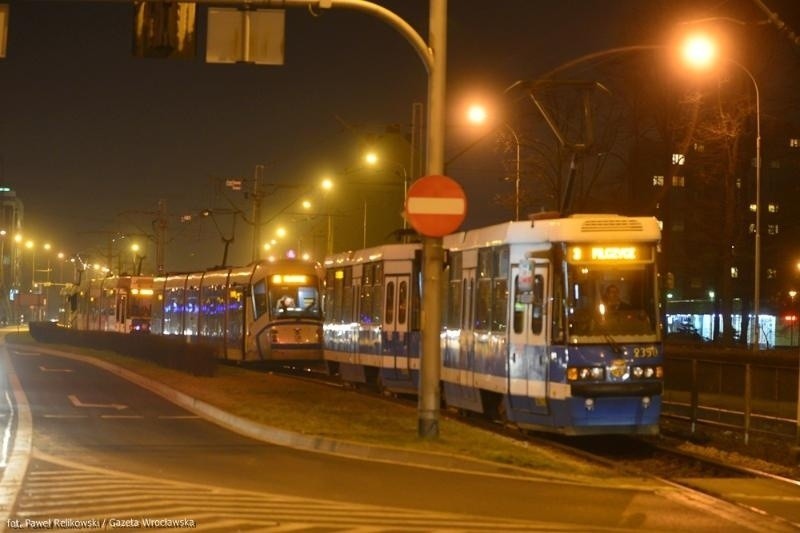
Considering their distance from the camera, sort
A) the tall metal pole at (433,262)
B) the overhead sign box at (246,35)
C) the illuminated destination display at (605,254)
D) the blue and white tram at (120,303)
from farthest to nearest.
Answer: the blue and white tram at (120,303) → the illuminated destination display at (605,254) → the tall metal pole at (433,262) → the overhead sign box at (246,35)

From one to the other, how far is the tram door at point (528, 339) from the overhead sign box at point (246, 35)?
5.11 meters

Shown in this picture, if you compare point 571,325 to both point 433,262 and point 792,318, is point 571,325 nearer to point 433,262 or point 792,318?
point 433,262

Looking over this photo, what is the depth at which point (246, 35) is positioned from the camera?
16.0 m

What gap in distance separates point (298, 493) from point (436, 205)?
5365 mm

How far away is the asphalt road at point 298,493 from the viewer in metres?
11.0

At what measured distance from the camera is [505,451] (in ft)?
51.8

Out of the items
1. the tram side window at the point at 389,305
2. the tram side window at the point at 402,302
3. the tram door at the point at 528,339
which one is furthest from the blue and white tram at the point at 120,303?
the tram door at the point at 528,339

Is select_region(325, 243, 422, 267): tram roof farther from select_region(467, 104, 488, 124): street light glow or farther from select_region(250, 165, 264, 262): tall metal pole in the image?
select_region(250, 165, 264, 262): tall metal pole

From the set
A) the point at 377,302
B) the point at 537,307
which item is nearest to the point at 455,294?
the point at 537,307

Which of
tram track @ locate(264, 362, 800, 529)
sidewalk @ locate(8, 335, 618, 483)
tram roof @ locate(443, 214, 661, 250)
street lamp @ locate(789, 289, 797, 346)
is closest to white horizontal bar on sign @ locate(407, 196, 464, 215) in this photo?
tram roof @ locate(443, 214, 661, 250)

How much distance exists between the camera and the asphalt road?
10969mm

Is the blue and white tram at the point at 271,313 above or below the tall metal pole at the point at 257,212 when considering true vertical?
below

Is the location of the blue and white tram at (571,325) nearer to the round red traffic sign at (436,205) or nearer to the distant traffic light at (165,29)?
the round red traffic sign at (436,205)

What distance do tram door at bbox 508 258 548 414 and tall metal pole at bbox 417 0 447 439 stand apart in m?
1.66
